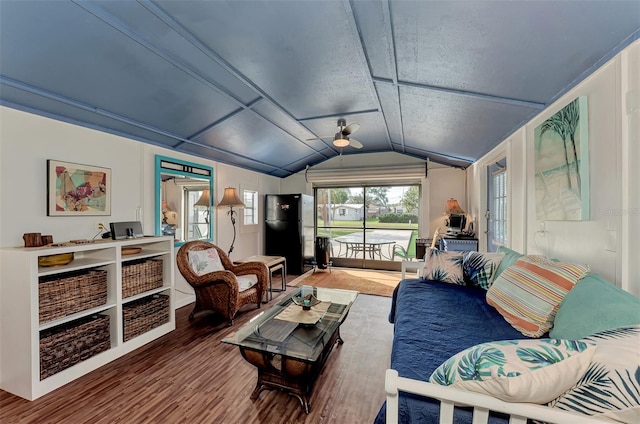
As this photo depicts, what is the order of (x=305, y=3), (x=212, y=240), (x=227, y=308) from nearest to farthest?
(x=305, y=3) < (x=227, y=308) < (x=212, y=240)

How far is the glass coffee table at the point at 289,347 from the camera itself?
1727 mm

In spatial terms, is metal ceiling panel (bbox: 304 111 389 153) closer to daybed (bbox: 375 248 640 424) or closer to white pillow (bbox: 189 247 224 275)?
white pillow (bbox: 189 247 224 275)

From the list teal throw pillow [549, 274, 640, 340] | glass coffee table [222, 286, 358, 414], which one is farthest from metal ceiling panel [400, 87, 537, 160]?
glass coffee table [222, 286, 358, 414]

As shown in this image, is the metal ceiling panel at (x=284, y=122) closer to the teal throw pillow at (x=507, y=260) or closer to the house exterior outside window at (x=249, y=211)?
the house exterior outside window at (x=249, y=211)

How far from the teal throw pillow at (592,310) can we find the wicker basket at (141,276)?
Result: 10.7ft

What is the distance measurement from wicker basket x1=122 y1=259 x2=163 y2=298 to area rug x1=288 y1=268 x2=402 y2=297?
2343 mm

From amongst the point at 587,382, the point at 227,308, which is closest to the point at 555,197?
the point at 587,382

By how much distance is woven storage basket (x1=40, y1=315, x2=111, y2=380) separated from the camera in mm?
1877

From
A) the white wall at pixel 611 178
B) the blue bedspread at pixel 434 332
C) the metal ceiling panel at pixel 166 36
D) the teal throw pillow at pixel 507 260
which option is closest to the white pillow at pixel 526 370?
the blue bedspread at pixel 434 332

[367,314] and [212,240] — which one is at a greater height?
[212,240]

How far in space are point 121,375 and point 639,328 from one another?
310cm

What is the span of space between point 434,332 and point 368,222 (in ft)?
14.5

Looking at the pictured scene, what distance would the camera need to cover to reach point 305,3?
4.97 feet

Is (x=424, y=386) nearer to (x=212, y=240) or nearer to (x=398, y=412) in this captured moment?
(x=398, y=412)
